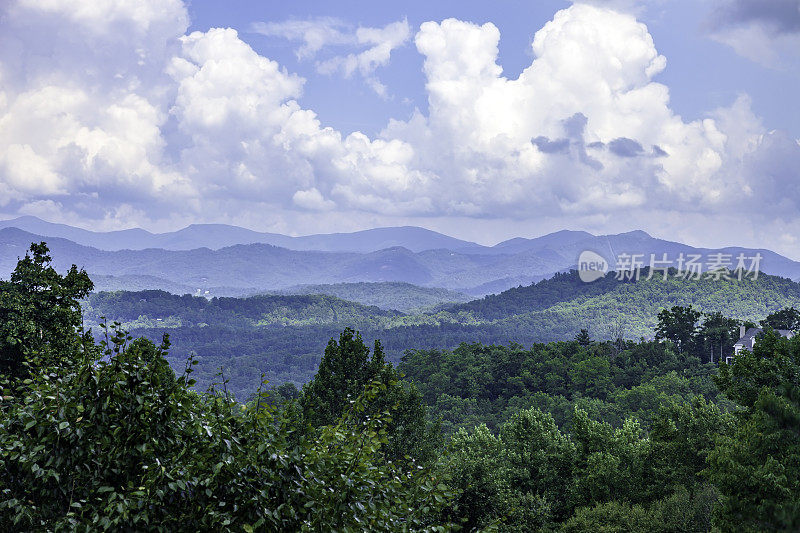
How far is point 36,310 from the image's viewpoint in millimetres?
21156

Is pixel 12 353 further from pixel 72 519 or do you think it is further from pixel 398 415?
pixel 72 519

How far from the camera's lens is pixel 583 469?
31.0m

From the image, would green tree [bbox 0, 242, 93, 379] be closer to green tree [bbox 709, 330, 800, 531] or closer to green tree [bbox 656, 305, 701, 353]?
green tree [bbox 709, 330, 800, 531]

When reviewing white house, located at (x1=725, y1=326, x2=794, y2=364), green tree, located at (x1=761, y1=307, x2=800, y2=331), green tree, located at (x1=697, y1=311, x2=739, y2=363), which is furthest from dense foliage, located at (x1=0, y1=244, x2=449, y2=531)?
green tree, located at (x1=761, y1=307, x2=800, y2=331)

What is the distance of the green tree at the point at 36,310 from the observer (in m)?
20.1

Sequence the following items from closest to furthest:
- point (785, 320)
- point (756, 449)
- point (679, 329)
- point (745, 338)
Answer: point (756, 449), point (745, 338), point (785, 320), point (679, 329)

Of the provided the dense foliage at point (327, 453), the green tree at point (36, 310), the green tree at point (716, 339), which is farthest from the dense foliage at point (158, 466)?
the green tree at point (716, 339)

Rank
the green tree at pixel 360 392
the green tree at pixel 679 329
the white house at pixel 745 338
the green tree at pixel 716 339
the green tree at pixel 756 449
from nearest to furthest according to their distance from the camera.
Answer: the green tree at pixel 756 449
the green tree at pixel 360 392
the white house at pixel 745 338
the green tree at pixel 716 339
the green tree at pixel 679 329

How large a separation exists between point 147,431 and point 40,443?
102 centimetres

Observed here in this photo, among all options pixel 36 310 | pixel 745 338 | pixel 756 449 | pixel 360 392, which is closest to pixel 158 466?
pixel 756 449

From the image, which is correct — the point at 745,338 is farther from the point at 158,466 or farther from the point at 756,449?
the point at 158,466

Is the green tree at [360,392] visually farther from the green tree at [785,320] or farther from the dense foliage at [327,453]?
the green tree at [785,320]

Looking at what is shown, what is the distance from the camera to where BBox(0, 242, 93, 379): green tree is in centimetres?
2014

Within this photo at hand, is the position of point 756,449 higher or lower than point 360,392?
higher
